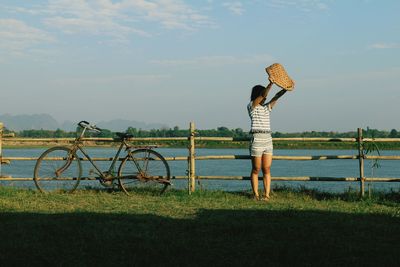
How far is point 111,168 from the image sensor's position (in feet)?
31.4

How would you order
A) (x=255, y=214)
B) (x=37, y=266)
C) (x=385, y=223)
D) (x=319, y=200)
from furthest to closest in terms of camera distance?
(x=319, y=200)
(x=255, y=214)
(x=385, y=223)
(x=37, y=266)

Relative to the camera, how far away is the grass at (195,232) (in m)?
4.66

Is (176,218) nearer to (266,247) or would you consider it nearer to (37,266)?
(266,247)

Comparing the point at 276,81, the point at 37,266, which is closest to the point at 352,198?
Answer: the point at 276,81

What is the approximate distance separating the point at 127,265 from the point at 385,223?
137 inches

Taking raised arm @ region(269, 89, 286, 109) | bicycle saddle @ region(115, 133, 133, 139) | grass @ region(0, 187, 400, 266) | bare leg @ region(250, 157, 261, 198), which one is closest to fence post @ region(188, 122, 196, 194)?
grass @ region(0, 187, 400, 266)

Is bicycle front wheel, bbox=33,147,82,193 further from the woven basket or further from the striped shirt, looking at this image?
the woven basket

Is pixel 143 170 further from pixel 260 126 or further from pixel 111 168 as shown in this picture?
pixel 260 126

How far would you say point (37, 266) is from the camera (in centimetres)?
437

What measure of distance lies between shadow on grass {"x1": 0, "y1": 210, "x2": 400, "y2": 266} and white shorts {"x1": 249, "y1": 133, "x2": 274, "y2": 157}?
174 centimetres

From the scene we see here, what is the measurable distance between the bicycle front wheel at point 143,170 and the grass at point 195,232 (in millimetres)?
718

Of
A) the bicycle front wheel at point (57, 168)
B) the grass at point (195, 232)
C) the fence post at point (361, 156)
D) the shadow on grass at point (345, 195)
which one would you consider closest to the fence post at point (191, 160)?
the grass at point (195, 232)

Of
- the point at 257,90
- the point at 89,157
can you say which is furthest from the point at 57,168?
the point at 257,90

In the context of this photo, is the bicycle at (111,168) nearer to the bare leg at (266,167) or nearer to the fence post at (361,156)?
the bare leg at (266,167)
